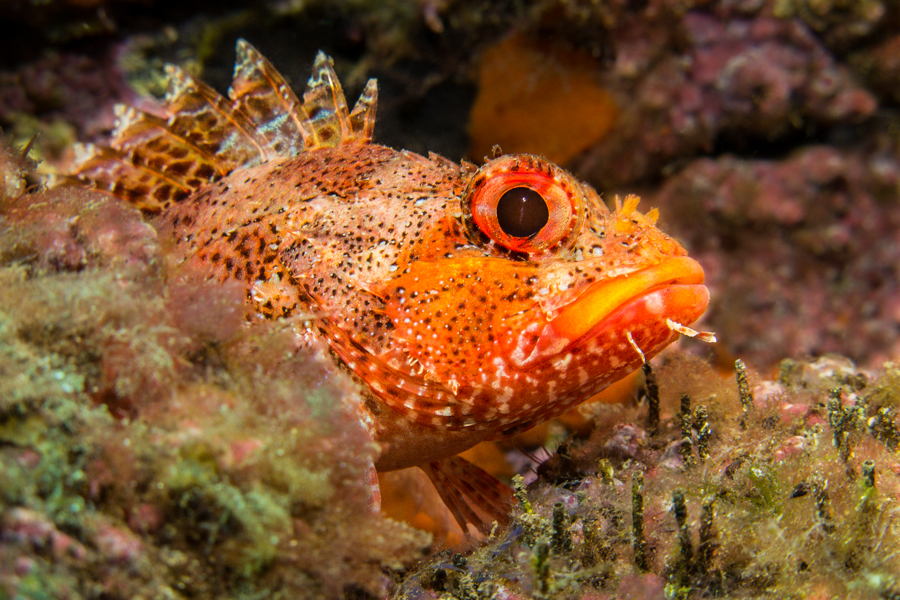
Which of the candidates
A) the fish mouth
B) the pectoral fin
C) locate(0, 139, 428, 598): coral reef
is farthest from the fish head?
the pectoral fin

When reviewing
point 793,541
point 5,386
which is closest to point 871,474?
point 793,541

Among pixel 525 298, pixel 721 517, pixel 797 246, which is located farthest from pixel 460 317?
pixel 797 246

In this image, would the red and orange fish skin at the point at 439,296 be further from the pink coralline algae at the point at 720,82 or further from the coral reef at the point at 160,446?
the pink coralline algae at the point at 720,82

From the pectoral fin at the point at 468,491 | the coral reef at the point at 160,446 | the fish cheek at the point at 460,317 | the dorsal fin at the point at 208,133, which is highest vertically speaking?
the dorsal fin at the point at 208,133

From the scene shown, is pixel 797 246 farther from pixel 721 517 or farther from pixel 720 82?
pixel 721 517

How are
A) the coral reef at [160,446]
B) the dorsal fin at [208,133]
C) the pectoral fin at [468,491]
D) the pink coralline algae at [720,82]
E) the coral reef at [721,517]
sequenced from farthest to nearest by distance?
1. the pink coralline algae at [720,82]
2. the dorsal fin at [208,133]
3. the pectoral fin at [468,491]
4. the coral reef at [721,517]
5. the coral reef at [160,446]

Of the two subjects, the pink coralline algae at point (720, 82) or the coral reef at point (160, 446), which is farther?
the pink coralline algae at point (720, 82)

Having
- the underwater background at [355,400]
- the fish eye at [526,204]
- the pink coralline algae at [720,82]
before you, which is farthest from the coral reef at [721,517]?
the pink coralline algae at [720,82]
